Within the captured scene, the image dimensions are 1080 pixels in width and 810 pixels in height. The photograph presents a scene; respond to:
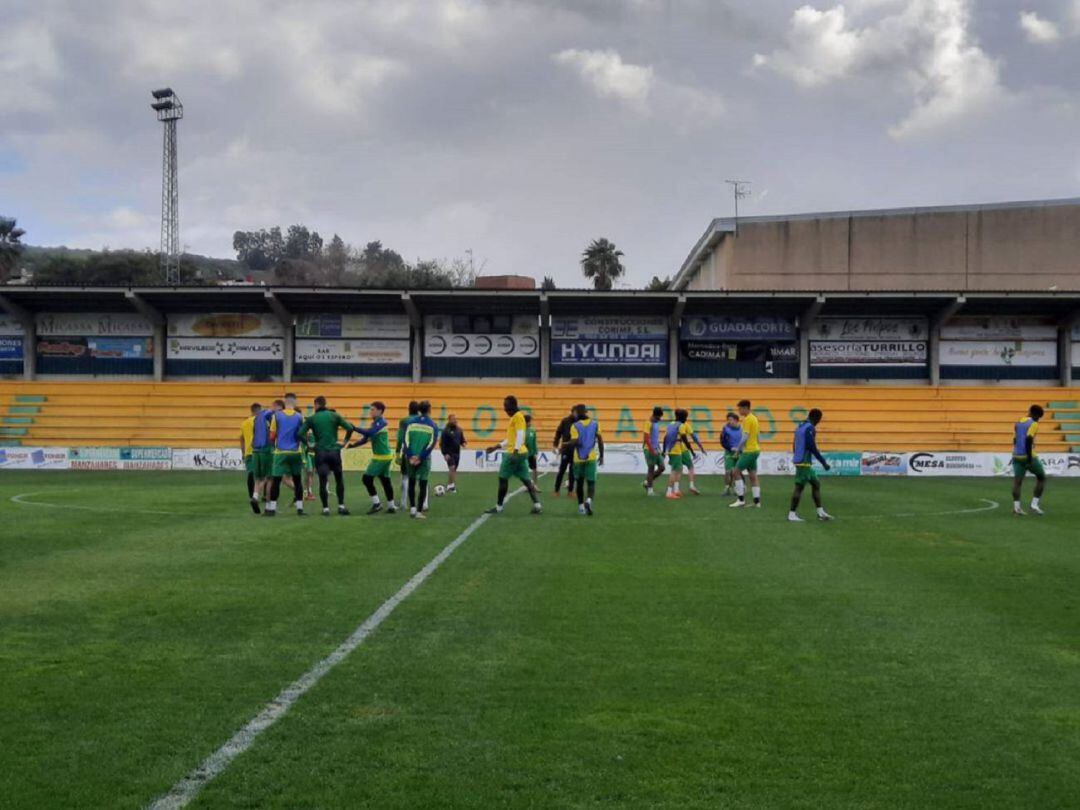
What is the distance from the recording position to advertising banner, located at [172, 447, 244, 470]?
120 ft

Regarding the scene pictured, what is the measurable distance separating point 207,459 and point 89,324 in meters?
12.5

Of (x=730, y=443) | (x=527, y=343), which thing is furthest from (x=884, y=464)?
(x=527, y=343)

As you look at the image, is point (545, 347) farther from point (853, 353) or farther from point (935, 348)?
point (935, 348)

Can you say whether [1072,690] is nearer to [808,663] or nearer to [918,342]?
[808,663]

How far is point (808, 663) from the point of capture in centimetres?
748

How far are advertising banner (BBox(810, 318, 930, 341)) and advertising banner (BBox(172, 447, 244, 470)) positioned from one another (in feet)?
76.6

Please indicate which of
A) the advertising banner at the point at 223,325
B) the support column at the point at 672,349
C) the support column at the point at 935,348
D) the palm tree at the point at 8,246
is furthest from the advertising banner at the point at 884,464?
the palm tree at the point at 8,246

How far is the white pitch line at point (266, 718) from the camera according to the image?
4812 mm

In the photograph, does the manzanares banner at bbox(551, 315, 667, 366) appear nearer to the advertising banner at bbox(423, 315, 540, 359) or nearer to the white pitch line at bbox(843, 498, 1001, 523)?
the advertising banner at bbox(423, 315, 540, 359)

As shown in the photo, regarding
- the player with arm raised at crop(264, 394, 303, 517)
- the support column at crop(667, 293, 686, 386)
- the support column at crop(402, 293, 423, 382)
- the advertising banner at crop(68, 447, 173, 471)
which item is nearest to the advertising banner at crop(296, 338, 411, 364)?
the support column at crop(402, 293, 423, 382)

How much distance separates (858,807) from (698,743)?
104cm

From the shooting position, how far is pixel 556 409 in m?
42.0

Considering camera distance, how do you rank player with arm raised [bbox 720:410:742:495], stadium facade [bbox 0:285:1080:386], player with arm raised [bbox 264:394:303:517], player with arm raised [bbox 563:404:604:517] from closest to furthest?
1. player with arm raised [bbox 264:394:303:517]
2. player with arm raised [bbox 563:404:604:517]
3. player with arm raised [bbox 720:410:742:495]
4. stadium facade [bbox 0:285:1080:386]

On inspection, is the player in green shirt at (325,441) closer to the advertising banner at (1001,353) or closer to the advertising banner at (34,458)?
the advertising banner at (34,458)
